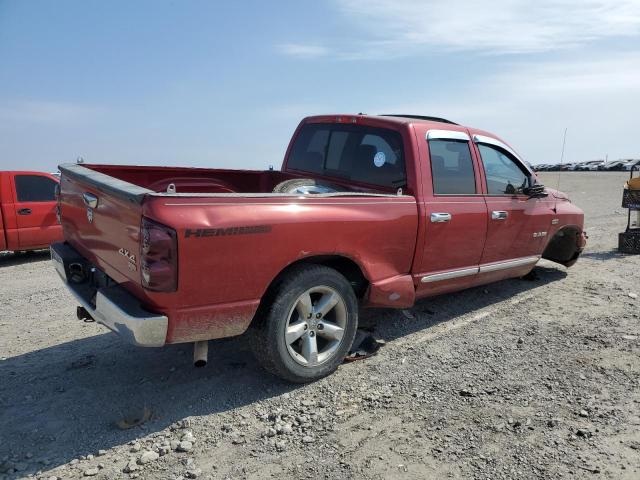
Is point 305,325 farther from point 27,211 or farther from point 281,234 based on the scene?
point 27,211

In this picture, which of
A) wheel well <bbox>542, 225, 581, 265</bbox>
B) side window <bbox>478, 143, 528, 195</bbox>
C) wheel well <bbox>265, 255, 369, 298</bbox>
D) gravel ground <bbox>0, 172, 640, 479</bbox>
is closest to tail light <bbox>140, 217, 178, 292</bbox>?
A: gravel ground <bbox>0, 172, 640, 479</bbox>

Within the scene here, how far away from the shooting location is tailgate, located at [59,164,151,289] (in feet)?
9.80

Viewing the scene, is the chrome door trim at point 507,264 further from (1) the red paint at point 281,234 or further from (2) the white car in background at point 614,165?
(2) the white car in background at point 614,165

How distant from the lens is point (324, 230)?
3475mm

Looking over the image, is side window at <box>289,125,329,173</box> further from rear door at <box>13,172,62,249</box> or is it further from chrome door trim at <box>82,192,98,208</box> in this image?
rear door at <box>13,172,62,249</box>

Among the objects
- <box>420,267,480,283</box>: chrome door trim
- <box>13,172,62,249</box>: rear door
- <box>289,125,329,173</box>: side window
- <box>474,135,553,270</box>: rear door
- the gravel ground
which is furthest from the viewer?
<box>13,172,62,249</box>: rear door

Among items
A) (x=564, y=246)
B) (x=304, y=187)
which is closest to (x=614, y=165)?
(x=564, y=246)

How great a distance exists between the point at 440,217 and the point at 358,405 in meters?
1.76

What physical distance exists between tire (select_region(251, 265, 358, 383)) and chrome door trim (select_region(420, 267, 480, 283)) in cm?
91

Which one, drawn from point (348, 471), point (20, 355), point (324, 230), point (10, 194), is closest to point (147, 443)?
point (348, 471)

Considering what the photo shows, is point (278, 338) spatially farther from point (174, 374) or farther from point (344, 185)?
point (344, 185)

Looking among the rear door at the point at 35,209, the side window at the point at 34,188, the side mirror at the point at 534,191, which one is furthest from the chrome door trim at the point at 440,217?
the side window at the point at 34,188

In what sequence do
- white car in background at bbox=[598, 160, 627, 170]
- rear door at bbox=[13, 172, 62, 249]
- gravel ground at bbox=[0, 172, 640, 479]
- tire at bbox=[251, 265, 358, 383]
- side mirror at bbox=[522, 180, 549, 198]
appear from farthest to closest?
white car in background at bbox=[598, 160, 627, 170]
rear door at bbox=[13, 172, 62, 249]
side mirror at bbox=[522, 180, 549, 198]
tire at bbox=[251, 265, 358, 383]
gravel ground at bbox=[0, 172, 640, 479]

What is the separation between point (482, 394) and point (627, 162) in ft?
175
